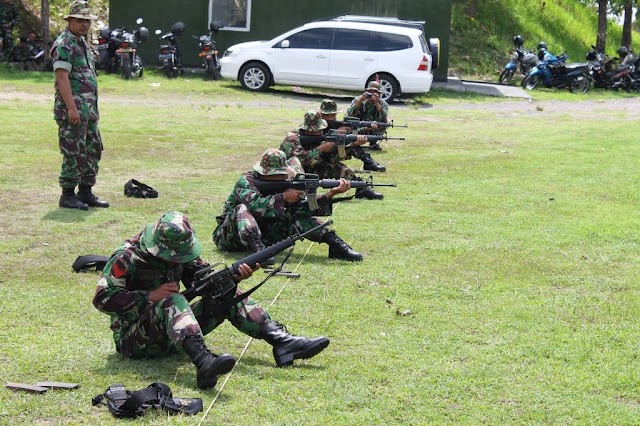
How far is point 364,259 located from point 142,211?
2986 mm

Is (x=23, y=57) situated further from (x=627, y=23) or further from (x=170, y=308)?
(x=170, y=308)

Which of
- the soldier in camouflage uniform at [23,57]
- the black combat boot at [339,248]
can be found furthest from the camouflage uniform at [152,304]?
the soldier in camouflage uniform at [23,57]

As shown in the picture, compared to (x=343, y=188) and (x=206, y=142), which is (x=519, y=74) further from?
(x=343, y=188)

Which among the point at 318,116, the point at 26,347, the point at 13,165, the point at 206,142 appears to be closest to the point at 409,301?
the point at 26,347

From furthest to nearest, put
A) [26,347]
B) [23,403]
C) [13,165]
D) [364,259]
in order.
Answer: [13,165] → [364,259] → [26,347] → [23,403]

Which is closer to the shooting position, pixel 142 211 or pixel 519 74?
pixel 142 211

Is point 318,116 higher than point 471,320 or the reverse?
higher

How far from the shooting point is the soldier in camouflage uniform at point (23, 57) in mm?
25730

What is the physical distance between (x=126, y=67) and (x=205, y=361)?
20.2m

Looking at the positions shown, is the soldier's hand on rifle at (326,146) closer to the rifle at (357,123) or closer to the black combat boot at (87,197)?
the rifle at (357,123)

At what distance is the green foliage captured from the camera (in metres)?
32.2

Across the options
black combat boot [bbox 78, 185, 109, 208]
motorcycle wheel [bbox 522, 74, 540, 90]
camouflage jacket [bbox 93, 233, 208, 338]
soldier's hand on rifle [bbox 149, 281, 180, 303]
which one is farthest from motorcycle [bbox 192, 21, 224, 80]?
soldier's hand on rifle [bbox 149, 281, 180, 303]

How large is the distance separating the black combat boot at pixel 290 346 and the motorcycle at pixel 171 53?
20.5 m

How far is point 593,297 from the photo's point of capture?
8.11 meters
